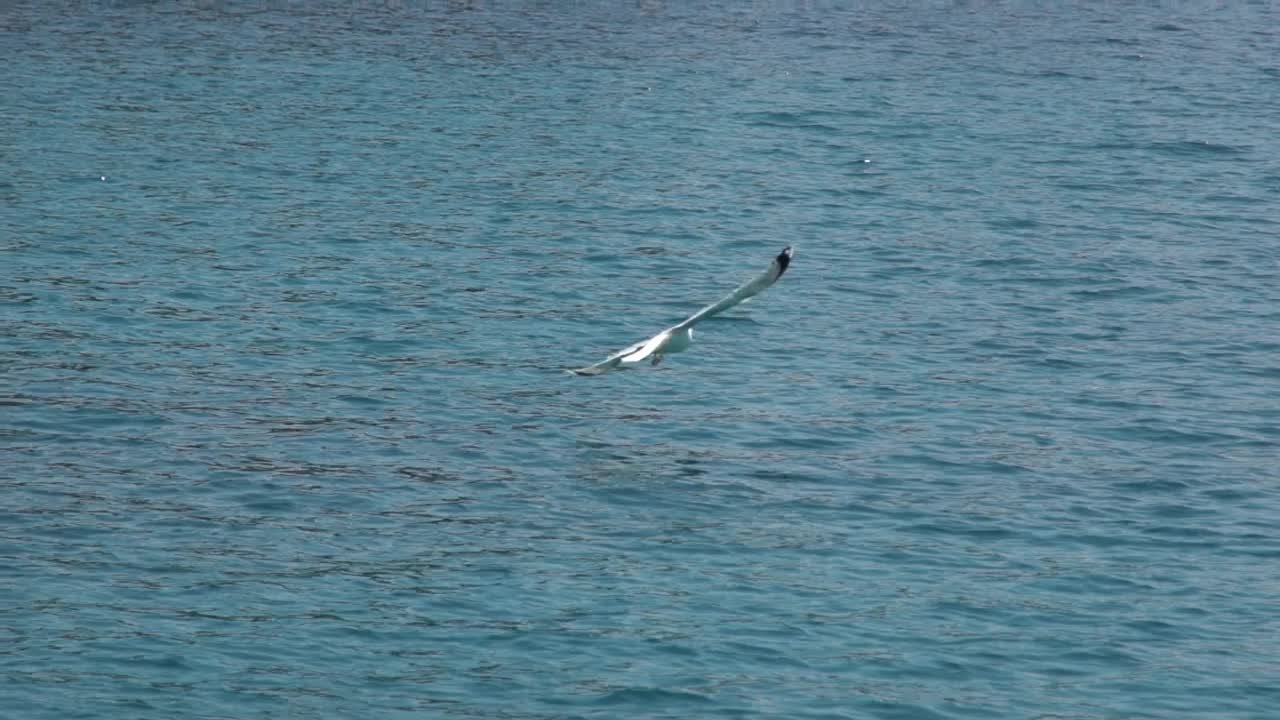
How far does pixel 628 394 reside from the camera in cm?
2700

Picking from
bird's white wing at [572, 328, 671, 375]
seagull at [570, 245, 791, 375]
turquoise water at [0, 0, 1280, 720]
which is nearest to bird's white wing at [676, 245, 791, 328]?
seagull at [570, 245, 791, 375]

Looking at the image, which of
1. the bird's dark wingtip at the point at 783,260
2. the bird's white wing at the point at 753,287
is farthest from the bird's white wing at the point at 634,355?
the bird's dark wingtip at the point at 783,260

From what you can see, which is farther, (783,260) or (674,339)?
(674,339)

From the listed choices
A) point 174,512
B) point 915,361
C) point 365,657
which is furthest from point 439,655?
point 915,361

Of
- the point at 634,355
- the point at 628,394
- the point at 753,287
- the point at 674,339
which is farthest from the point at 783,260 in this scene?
the point at 628,394

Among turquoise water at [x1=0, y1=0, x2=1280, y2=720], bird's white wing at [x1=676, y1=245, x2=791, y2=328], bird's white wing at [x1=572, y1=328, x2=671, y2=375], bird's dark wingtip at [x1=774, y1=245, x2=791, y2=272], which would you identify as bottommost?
turquoise water at [x1=0, y1=0, x2=1280, y2=720]

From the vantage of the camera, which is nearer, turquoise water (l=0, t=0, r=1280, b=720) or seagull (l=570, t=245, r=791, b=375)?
turquoise water (l=0, t=0, r=1280, b=720)

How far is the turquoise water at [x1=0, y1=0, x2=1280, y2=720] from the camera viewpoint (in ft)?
60.0

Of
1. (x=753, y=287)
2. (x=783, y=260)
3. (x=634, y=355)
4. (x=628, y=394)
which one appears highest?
(x=783, y=260)

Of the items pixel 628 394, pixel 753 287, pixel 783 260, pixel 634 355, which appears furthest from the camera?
pixel 628 394

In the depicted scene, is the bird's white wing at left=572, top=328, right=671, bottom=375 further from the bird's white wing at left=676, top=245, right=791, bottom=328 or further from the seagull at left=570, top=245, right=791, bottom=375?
the bird's white wing at left=676, top=245, right=791, bottom=328

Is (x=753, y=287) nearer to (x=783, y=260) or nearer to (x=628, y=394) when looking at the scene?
(x=783, y=260)

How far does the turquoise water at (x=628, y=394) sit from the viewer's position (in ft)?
60.0

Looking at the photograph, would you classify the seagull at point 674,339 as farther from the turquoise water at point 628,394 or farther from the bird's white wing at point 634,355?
the turquoise water at point 628,394
